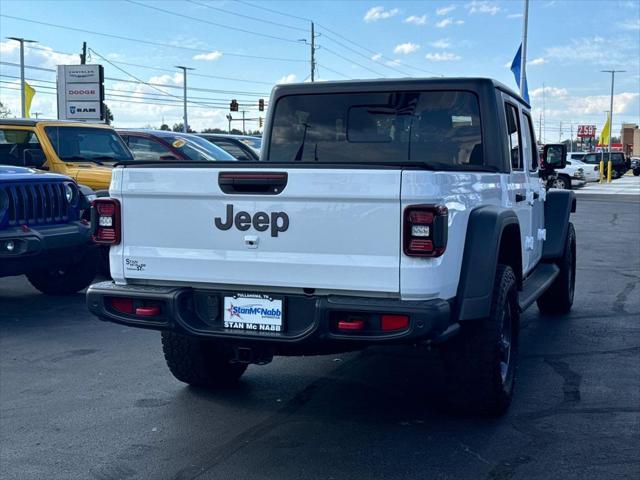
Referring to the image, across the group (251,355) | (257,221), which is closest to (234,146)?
(251,355)

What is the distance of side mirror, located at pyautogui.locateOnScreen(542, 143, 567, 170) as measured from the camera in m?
7.73

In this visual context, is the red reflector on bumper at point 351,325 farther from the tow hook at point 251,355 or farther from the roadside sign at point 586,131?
the roadside sign at point 586,131

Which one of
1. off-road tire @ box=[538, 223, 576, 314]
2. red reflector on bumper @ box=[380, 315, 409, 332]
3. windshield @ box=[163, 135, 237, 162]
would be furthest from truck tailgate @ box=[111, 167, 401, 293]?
windshield @ box=[163, 135, 237, 162]

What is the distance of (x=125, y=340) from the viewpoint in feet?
23.4

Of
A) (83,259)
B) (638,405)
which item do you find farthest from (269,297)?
(83,259)

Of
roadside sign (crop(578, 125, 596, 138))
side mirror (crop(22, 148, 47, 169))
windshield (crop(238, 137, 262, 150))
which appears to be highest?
roadside sign (crop(578, 125, 596, 138))

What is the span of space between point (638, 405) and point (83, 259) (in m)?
6.19

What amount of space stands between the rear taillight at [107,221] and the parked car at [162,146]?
814cm

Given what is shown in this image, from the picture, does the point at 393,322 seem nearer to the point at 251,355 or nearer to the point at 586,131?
the point at 251,355

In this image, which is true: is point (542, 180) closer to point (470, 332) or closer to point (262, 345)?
point (470, 332)

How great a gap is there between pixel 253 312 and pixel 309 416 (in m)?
0.98

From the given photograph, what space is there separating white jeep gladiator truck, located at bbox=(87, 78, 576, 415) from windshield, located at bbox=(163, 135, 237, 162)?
25.6 feet

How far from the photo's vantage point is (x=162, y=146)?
42.9 ft

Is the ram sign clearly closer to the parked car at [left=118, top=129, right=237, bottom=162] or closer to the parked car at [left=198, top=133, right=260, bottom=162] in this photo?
the parked car at [left=198, top=133, right=260, bottom=162]
